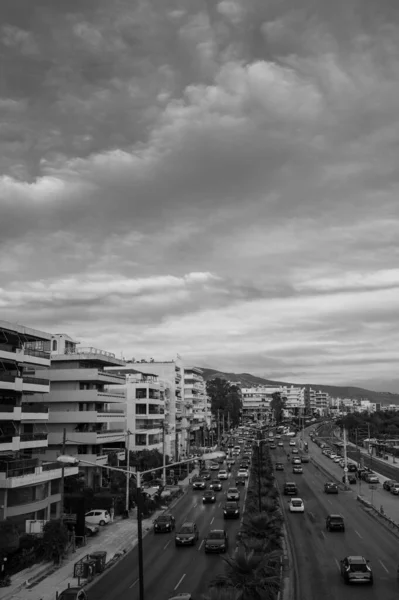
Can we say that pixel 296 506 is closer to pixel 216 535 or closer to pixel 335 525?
pixel 335 525

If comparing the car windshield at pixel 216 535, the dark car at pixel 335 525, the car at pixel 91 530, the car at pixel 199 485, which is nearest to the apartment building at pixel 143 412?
the car at pixel 199 485

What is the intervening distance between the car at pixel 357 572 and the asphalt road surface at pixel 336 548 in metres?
0.33

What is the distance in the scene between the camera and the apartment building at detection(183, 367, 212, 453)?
146m

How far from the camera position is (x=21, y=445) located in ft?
171

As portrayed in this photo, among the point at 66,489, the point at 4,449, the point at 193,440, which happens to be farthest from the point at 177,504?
the point at 193,440

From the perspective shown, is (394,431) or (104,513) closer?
(104,513)

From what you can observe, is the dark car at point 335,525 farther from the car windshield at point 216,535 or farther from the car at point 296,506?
the car windshield at point 216,535

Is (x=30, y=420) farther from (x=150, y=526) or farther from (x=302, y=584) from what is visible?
(x=302, y=584)

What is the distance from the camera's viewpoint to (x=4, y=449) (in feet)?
162

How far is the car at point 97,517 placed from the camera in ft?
178

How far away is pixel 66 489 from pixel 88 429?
1094 cm

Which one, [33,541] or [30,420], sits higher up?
[30,420]

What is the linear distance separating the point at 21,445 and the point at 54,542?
13653 mm

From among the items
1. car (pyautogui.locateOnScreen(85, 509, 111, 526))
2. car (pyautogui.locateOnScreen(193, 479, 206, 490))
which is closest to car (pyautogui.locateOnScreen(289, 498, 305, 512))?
car (pyautogui.locateOnScreen(85, 509, 111, 526))
